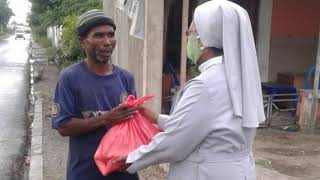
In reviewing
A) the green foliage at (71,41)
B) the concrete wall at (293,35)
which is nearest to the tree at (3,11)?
the green foliage at (71,41)

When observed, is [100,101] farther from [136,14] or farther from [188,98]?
[136,14]

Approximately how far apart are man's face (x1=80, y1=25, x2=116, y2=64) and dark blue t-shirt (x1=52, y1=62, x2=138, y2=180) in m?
0.08

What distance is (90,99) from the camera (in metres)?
2.55

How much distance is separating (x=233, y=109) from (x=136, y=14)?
4754 mm

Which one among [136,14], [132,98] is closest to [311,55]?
[136,14]

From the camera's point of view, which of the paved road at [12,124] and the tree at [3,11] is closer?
the paved road at [12,124]

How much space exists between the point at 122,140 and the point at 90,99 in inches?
Result: 11.5

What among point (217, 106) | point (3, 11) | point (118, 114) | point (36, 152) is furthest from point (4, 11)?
point (217, 106)

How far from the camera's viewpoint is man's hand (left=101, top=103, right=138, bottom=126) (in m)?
2.45

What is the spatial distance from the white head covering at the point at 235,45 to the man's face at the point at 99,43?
1.99ft

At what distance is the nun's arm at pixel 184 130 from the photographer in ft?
6.89

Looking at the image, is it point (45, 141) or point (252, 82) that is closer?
point (252, 82)

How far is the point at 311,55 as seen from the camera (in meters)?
9.83

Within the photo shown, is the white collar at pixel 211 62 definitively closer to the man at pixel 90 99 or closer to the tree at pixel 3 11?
the man at pixel 90 99
